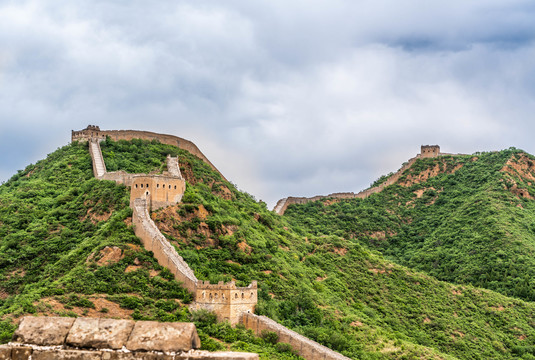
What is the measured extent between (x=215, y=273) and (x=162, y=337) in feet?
105

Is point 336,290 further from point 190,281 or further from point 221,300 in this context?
point 221,300

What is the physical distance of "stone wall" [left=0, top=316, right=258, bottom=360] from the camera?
30.5ft

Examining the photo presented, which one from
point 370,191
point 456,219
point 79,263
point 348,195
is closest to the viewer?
point 79,263

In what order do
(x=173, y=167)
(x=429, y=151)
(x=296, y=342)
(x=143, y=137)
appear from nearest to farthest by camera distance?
(x=296, y=342) → (x=173, y=167) → (x=143, y=137) → (x=429, y=151)

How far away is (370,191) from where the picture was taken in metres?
99.9

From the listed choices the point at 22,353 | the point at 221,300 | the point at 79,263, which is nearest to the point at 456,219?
the point at 221,300

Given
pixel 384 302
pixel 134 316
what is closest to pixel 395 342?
pixel 384 302

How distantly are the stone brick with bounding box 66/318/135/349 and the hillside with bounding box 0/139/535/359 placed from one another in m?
20.3

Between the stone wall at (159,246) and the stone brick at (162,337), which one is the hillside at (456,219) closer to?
the stone wall at (159,246)

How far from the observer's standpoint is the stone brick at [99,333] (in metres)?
9.39

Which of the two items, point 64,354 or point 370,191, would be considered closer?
point 64,354

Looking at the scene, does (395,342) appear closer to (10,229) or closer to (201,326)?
(201,326)

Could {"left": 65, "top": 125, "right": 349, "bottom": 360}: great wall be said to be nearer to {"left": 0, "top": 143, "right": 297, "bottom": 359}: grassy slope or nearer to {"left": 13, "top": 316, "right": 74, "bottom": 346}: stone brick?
{"left": 0, "top": 143, "right": 297, "bottom": 359}: grassy slope

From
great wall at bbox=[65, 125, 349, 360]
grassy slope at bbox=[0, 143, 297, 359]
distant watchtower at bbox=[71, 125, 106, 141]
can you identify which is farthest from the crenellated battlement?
distant watchtower at bbox=[71, 125, 106, 141]
